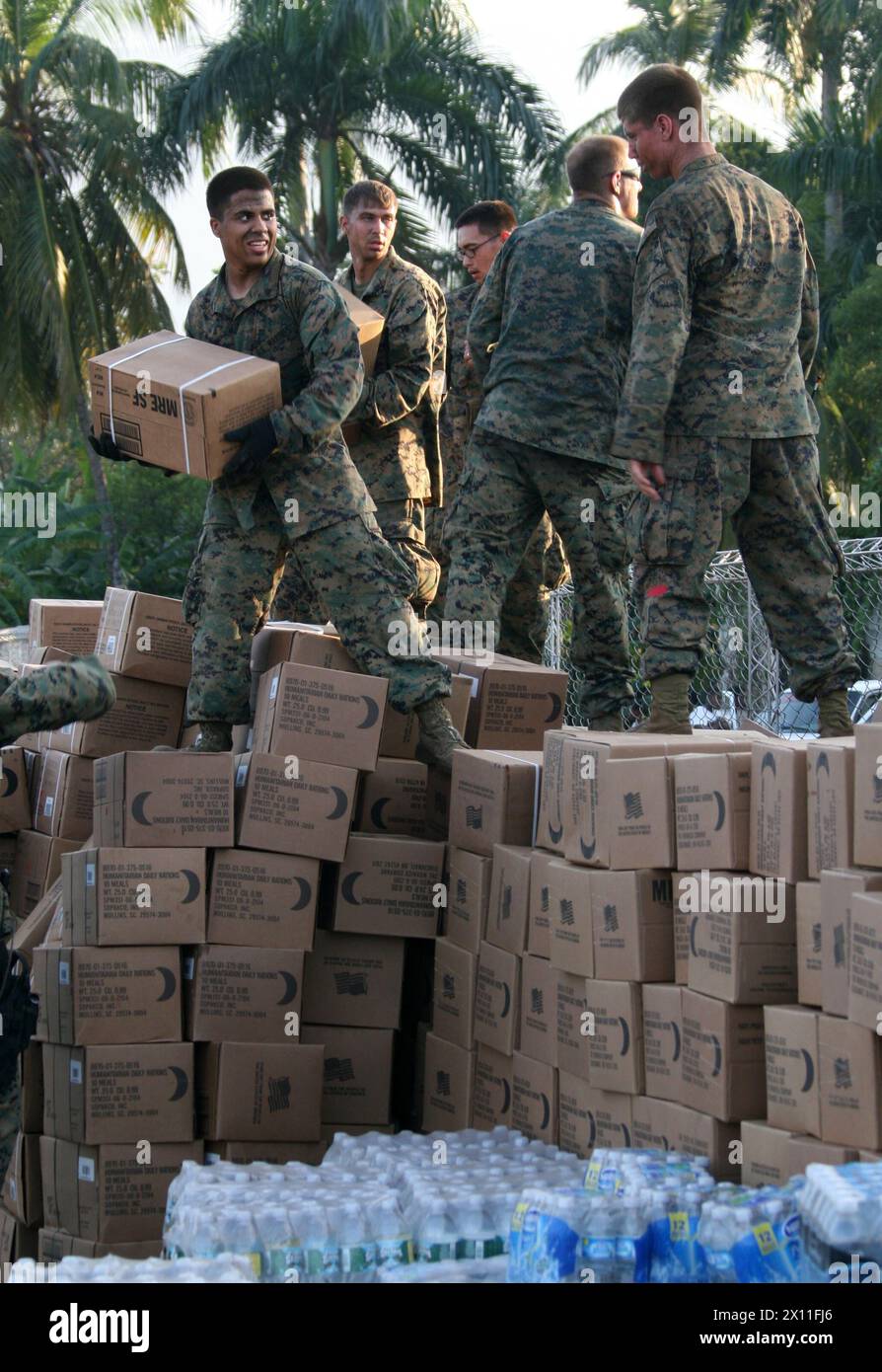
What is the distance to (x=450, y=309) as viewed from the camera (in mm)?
8000

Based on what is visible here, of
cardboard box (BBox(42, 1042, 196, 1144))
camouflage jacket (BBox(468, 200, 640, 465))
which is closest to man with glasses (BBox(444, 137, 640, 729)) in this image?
camouflage jacket (BBox(468, 200, 640, 465))

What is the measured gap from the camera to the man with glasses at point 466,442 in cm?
662

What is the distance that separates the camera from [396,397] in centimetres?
648

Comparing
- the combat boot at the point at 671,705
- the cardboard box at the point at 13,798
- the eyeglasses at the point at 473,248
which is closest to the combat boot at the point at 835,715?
the combat boot at the point at 671,705

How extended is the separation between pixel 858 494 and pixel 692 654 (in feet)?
50.5

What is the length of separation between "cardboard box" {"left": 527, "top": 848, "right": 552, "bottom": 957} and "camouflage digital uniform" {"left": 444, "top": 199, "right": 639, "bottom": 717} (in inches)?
56.7

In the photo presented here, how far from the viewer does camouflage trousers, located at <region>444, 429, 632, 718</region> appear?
5.74 m

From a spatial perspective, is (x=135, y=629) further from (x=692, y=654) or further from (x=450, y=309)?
(x=450, y=309)

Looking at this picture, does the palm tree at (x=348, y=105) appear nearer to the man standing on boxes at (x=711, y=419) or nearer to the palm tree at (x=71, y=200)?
the palm tree at (x=71, y=200)

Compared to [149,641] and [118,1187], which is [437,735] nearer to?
[149,641]

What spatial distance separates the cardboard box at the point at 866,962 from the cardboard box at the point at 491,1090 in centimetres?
145

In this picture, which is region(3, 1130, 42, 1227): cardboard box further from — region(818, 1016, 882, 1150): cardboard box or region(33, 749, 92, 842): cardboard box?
region(818, 1016, 882, 1150): cardboard box

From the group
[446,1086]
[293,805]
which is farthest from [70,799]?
[446,1086]
